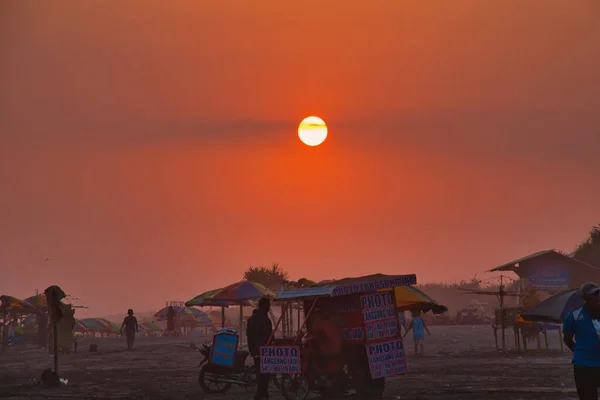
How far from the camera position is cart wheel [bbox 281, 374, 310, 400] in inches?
730

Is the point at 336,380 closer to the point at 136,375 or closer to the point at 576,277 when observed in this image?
the point at 136,375

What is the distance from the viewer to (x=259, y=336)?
19.1 metres

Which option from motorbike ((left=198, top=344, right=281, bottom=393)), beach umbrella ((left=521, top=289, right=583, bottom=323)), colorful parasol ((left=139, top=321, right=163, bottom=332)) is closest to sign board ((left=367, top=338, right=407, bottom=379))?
beach umbrella ((left=521, top=289, right=583, bottom=323))

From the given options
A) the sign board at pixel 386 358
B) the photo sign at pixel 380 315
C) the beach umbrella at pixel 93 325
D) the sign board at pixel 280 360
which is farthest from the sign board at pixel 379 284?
the beach umbrella at pixel 93 325

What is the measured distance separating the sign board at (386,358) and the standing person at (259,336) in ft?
7.73

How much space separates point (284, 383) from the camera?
18.8 meters

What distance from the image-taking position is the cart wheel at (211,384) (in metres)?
21.7

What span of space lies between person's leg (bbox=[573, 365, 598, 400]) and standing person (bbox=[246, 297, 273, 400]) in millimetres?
8679

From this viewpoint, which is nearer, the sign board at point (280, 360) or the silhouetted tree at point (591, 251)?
the sign board at point (280, 360)

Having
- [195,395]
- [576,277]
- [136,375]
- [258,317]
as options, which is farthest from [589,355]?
[576,277]

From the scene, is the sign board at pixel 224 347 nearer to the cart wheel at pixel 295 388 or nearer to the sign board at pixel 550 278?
the cart wheel at pixel 295 388

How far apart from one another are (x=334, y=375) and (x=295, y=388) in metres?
0.91

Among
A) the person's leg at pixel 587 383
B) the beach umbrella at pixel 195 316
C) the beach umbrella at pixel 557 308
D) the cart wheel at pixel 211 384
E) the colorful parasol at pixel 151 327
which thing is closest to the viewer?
the person's leg at pixel 587 383

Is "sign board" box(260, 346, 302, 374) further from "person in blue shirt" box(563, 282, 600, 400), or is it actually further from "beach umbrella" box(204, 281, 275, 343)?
"beach umbrella" box(204, 281, 275, 343)
